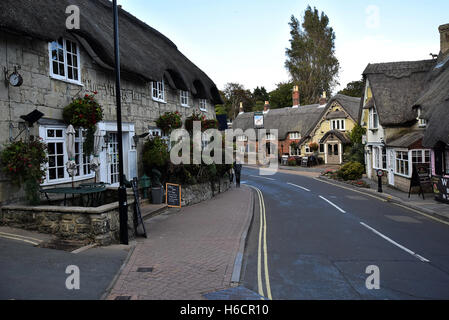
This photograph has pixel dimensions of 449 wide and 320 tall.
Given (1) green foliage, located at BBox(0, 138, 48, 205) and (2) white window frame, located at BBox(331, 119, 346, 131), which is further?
(2) white window frame, located at BBox(331, 119, 346, 131)

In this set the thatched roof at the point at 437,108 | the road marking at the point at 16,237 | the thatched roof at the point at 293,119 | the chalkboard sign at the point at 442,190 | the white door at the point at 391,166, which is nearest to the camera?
the road marking at the point at 16,237

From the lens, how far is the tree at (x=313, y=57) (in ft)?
175

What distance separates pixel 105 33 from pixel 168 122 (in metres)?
4.89

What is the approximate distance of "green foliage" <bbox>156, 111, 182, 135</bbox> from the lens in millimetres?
15977

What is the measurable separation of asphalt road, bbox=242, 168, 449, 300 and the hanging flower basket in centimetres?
612

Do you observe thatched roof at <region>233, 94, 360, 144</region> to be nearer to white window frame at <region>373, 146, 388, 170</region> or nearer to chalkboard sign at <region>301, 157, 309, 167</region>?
chalkboard sign at <region>301, 157, 309, 167</region>

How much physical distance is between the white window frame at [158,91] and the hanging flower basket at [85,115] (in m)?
5.19

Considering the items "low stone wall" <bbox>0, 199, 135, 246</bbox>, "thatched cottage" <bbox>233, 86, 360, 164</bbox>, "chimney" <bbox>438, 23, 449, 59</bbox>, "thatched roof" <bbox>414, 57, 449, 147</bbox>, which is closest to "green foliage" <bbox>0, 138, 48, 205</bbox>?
"low stone wall" <bbox>0, 199, 135, 246</bbox>

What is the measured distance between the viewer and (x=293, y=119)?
49.3m

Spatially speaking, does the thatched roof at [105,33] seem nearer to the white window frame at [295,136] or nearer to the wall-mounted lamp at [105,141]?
the wall-mounted lamp at [105,141]

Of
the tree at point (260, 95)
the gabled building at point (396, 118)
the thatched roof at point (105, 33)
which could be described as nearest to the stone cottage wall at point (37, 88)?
the thatched roof at point (105, 33)

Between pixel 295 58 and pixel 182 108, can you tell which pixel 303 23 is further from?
pixel 182 108

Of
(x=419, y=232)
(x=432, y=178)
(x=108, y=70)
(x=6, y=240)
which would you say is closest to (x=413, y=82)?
(x=432, y=178)
